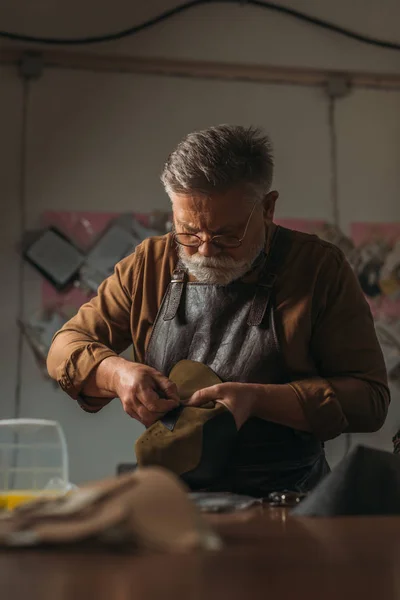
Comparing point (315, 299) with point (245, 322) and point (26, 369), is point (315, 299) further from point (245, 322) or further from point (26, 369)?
point (26, 369)

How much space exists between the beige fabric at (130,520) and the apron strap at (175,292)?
1.36 meters

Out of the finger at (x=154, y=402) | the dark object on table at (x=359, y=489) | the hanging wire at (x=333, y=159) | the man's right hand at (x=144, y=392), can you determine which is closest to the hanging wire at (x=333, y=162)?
the hanging wire at (x=333, y=159)

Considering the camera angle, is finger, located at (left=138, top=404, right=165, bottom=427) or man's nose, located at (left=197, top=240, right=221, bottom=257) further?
man's nose, located at (left=197, top=240, right=221, bottom=257)

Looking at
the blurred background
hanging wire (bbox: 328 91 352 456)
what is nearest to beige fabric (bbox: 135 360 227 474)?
the blurred background

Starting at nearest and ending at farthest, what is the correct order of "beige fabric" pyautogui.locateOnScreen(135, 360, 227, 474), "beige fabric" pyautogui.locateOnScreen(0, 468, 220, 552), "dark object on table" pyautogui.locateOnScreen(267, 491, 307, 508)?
"beige fabric" pyautogui.locateOnScreen(0, 468, 220, 552), "dark object on table" pyautogui.locateOnScreen(267, 491, 307, 508), "beige fabric" pyautogui.locateOnScreen(135, 360, 227, 474)

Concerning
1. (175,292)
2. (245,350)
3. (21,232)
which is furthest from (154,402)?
(21,232)

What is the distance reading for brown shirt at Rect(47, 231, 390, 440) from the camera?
6.49 feet

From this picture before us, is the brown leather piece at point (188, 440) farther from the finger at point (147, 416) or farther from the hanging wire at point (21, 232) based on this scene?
the hanging wire at point (21, 232)

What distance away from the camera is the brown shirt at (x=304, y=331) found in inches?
77.9

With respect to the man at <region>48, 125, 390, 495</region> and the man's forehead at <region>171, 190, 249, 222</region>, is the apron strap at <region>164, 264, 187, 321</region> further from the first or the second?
the man's forehead at <region>171, 190, 249, 222</region>

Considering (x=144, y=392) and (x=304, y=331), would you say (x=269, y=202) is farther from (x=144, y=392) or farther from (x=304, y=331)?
(x=144, y=392)

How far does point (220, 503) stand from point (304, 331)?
2.93 feet

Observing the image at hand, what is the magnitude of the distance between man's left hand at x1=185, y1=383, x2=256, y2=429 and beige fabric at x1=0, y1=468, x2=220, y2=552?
0.95m

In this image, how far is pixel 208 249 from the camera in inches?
81.0
